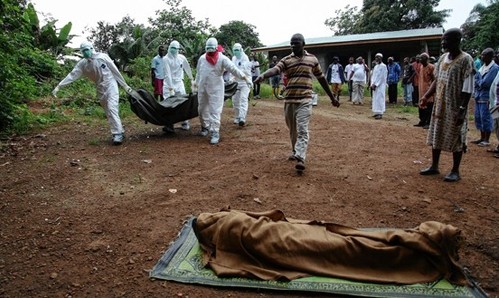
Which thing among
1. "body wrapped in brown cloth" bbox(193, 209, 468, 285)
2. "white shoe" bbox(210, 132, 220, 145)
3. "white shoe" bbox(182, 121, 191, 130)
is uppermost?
"white shoe" bbox(182, 121, 191, 130)

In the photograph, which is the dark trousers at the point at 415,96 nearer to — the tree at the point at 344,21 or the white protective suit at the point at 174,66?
the white protective suit at the point at 174,66

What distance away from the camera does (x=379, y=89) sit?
1051 cm

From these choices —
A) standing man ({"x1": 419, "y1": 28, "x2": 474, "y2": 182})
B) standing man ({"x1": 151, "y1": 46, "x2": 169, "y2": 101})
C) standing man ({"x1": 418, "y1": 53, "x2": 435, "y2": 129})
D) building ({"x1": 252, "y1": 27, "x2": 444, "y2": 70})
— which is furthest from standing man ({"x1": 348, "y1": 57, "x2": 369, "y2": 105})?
standing man ({"x1": 419, "y1": 28, "x2": 474, "y2": 182})

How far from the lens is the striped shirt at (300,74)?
15.8 ft

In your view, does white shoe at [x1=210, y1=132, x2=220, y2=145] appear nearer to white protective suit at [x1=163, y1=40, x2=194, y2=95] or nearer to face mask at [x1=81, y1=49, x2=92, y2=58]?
white protective suit at [x1=163, y1=40, x2=194, y2=95]

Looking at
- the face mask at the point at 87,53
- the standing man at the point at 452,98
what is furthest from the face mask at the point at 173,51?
the standing man at the point at 452,98

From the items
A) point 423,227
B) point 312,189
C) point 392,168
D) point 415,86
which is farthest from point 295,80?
point 415,86

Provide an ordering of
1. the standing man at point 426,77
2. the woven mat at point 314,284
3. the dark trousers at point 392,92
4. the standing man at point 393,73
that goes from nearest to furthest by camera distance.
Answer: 1. the woven mat at point 314,284
2. the standing man at point 426,77
3. the standing man at point 393,73
4. the dark trousers at point 392,92

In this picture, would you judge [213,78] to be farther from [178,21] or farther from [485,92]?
[178,21]

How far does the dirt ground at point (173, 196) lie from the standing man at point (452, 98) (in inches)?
20.0

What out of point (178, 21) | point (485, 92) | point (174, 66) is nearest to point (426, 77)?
point (485, 92)

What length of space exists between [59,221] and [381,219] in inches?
126

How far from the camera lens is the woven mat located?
8.00 feet

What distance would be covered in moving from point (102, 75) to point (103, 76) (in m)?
0.02
